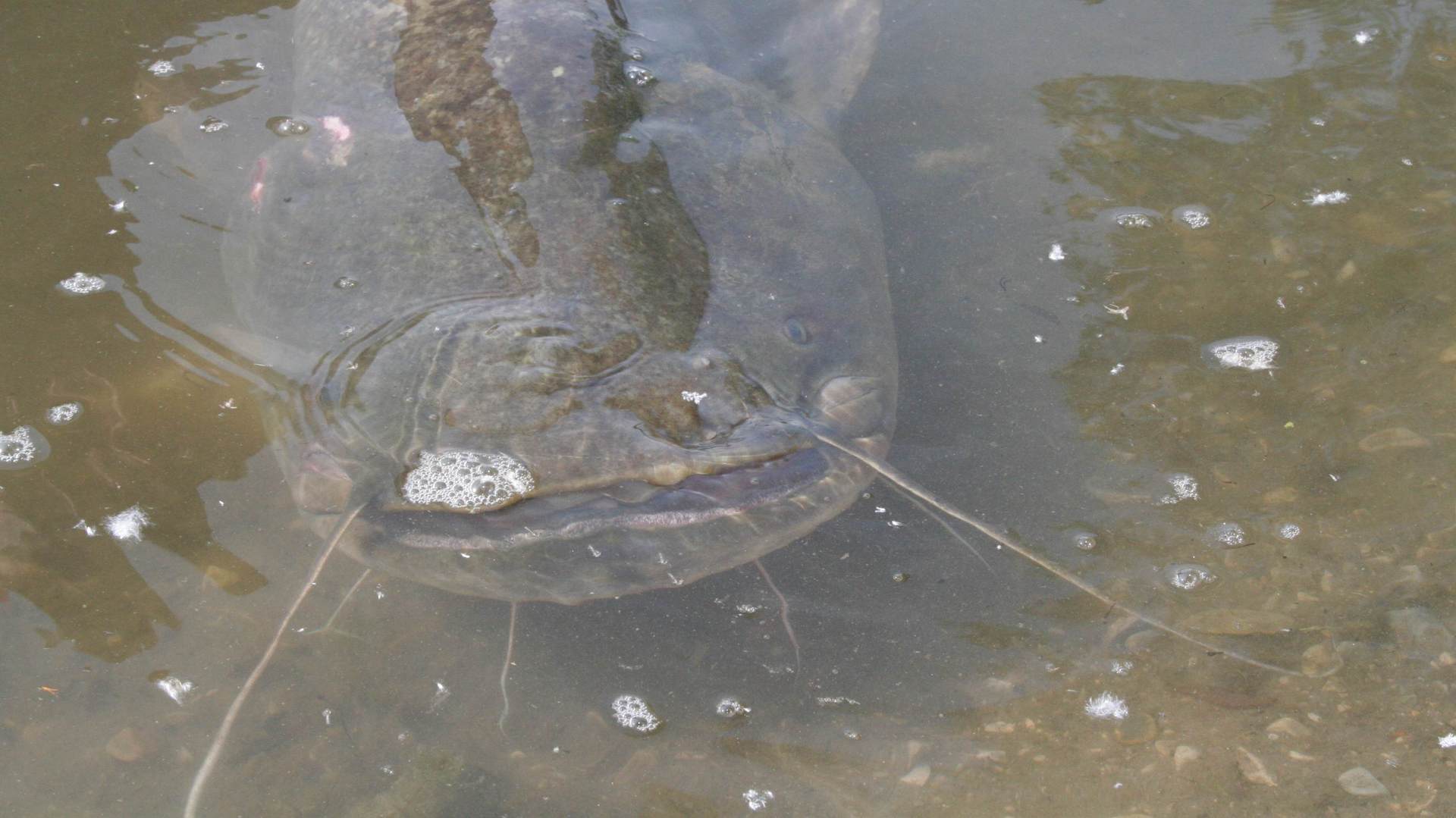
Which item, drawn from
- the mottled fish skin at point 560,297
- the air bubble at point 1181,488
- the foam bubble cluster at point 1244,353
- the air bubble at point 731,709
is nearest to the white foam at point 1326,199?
the foam bubble cluster at point 1244,353

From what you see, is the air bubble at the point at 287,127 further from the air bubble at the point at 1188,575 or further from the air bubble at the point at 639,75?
the air bubble at the point at 1188,575

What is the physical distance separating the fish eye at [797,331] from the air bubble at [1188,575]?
42.6 inches

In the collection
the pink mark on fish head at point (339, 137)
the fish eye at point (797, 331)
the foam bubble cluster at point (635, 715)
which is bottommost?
the foam bubble cluster at point (635, 715)

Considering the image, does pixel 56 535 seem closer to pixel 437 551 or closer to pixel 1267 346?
pixel 437 551

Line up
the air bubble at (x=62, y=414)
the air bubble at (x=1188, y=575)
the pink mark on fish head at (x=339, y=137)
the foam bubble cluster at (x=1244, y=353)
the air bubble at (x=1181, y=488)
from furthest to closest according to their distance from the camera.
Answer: the pink mark on fish head at (x=339, y=137) < the foam bubble cluster at (x=1244, y=353) < the air bubble at (x=62, y=414) < the air bubble at (x=1181, y=488) < the air bubble at (x=1188, y=575)

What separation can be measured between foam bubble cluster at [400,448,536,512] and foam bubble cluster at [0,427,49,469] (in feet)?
4.11

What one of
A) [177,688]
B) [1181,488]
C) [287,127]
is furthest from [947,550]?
[287,127]

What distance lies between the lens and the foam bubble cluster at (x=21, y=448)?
275cm

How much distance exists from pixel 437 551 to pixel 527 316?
1.95ft

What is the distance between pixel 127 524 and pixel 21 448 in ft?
1.40

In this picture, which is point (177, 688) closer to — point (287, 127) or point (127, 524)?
point (127, 524)

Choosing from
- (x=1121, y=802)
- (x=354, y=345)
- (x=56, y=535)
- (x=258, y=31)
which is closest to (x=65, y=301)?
(x=56, y=535)

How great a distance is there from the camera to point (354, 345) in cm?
261

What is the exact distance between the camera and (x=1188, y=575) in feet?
8.41
